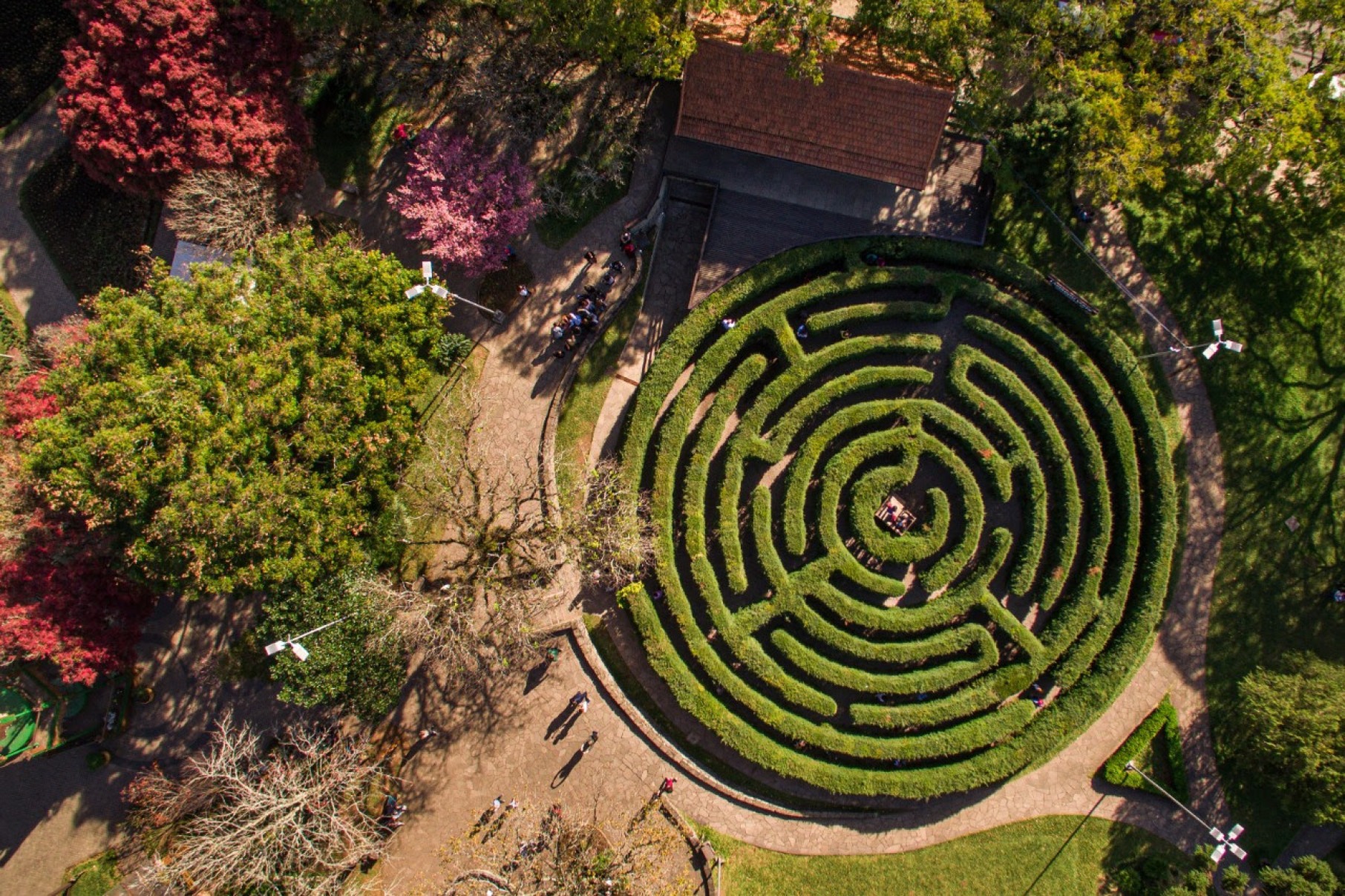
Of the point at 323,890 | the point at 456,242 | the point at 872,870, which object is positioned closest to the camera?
the point at 323,890

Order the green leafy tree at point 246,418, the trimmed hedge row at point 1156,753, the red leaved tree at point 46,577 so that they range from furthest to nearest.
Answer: the trimmed hedge row at point 1156,753
the red leaved tree at point 46,577
the green leafy tree at point 246,418

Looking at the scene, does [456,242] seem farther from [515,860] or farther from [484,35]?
[515,860]

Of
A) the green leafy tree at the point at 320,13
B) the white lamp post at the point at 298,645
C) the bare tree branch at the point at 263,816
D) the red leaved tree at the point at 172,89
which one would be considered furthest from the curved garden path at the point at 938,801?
the green leafy tree at the point at 320,13

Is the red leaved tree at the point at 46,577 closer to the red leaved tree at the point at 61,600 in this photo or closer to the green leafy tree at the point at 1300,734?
the red leaved tree at the point at 61,600

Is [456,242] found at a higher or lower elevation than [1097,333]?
lower

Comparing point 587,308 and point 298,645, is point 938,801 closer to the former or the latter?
point 587,308

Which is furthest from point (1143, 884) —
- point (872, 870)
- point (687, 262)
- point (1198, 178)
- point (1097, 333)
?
point (687, 262)
